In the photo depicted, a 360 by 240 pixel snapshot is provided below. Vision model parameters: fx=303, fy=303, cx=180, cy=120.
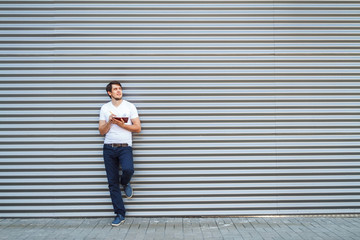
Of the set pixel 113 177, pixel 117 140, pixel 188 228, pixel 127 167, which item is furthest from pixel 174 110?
pixel 188 228

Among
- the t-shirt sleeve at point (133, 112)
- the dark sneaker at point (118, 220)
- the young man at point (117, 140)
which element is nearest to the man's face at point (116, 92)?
the young man at point (117, 140)

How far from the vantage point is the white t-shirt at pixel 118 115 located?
4.93m

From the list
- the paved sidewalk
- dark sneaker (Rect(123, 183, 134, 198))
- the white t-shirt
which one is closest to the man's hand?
the white t-shirt

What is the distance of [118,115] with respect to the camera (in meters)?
4.96

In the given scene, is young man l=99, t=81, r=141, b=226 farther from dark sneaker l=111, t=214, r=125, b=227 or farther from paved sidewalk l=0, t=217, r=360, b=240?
paved sidewalk l=0, t=217, r=360, b=240

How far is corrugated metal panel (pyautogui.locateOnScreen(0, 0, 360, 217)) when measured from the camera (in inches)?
206

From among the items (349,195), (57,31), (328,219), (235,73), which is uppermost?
(57,31)

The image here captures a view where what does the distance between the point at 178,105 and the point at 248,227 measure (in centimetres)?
229

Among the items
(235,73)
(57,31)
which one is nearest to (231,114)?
(235,73)

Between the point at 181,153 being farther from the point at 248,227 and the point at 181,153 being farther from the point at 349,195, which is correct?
the point at 349,195

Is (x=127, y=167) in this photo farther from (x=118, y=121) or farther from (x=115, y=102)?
(x=115, y=102)

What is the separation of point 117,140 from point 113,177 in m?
0.61

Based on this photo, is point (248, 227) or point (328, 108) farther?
point (328, 108)

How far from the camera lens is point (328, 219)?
5.13m
